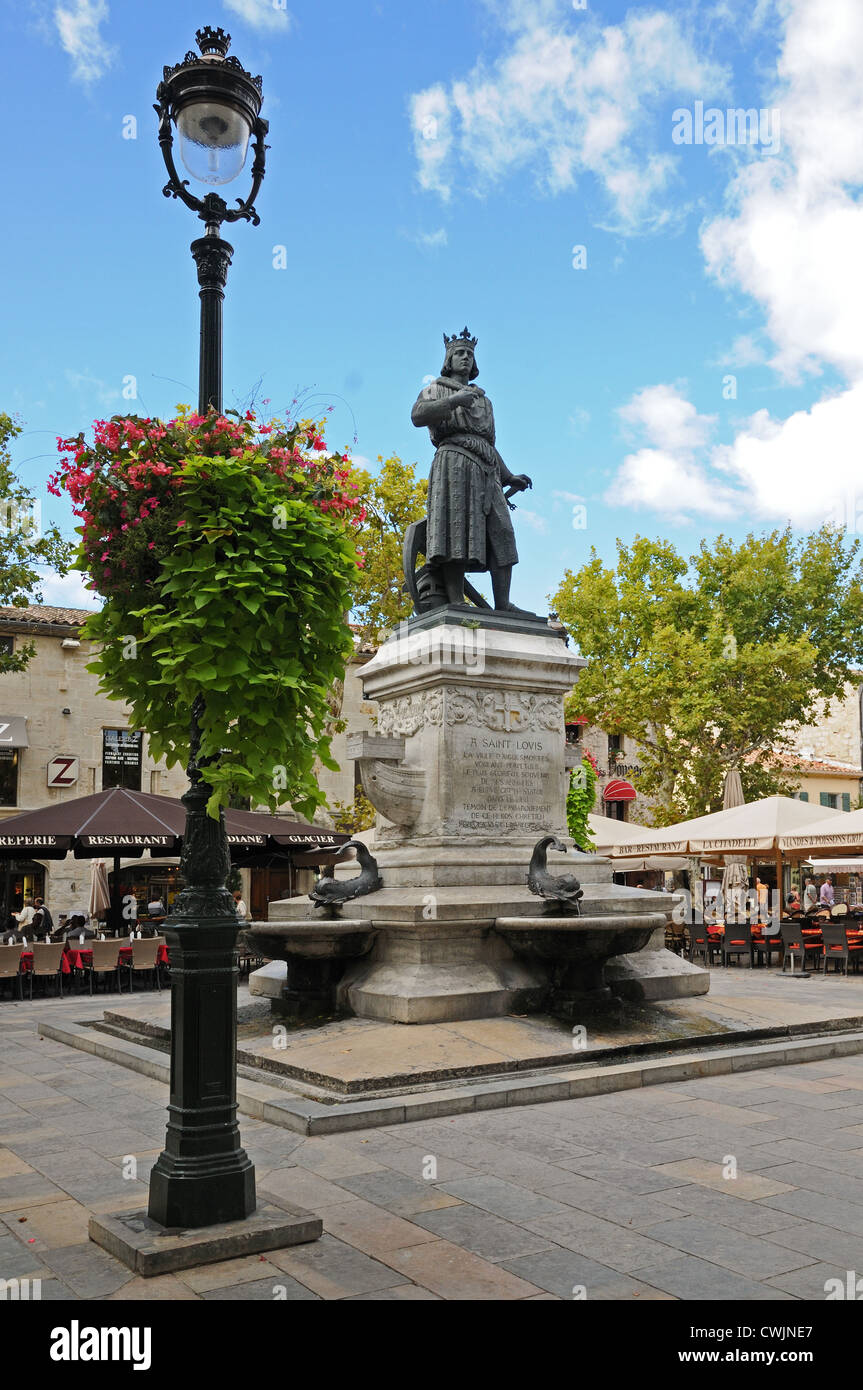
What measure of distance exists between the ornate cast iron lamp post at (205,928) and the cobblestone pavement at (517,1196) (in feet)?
1.21

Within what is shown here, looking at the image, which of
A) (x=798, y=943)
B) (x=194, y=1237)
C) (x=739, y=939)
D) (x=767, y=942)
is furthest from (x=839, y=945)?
(x=194, y=1237)

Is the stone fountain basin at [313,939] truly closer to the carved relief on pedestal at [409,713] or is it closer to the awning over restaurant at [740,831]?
the carved relief on pedestal at [409,713]

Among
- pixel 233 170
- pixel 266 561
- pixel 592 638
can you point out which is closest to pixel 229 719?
pixel 266 561

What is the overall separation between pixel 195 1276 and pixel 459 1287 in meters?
1.00

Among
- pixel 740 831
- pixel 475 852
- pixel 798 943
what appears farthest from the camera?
pixel 740 831

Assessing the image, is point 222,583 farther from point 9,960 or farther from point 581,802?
point 9,960

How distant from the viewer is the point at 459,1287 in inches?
159

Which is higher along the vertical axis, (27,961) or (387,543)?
(387,543)

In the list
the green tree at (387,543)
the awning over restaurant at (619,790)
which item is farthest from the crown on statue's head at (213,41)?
the awning over restaurant at (619,790)

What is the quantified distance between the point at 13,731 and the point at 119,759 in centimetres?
327

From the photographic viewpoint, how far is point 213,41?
5312 millimetres

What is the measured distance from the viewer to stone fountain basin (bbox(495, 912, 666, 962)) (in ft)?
27.7

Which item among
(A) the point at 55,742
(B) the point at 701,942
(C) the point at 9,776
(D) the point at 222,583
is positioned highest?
(A) the point at 55,742

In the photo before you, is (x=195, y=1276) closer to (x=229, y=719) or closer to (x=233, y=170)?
(x=229, y=719)
